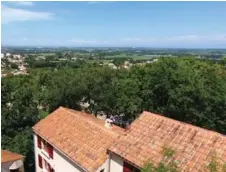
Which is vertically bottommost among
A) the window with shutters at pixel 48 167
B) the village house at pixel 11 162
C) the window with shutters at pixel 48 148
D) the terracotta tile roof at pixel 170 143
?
the window with shutters at pixel 48 167

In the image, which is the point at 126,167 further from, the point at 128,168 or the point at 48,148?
the point at 48,148

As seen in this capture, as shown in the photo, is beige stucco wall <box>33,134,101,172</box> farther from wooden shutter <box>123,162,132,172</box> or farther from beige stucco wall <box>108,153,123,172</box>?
wooden shutter <box>123,162,132,172</box>

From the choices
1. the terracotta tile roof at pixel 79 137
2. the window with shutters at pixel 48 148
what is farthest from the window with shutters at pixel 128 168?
the window with shutters at pixel 48 148

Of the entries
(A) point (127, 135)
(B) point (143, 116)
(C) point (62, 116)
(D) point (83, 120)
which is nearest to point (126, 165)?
(A) point (127, 135)

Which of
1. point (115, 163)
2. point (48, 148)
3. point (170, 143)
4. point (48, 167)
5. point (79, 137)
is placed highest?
point (170, 143)

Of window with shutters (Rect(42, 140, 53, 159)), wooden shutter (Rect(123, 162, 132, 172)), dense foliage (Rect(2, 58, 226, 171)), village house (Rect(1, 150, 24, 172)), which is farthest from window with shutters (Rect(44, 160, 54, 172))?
wooden shutter (Rect(123, 162, 132, 172))

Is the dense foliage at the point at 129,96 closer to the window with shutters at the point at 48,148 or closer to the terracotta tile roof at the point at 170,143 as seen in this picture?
the window with shutters at the point at 48,148

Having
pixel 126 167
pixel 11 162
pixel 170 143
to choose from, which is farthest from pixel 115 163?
pixel 11 162

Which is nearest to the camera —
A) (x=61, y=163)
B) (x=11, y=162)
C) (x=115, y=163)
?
(x=115, y=163)
